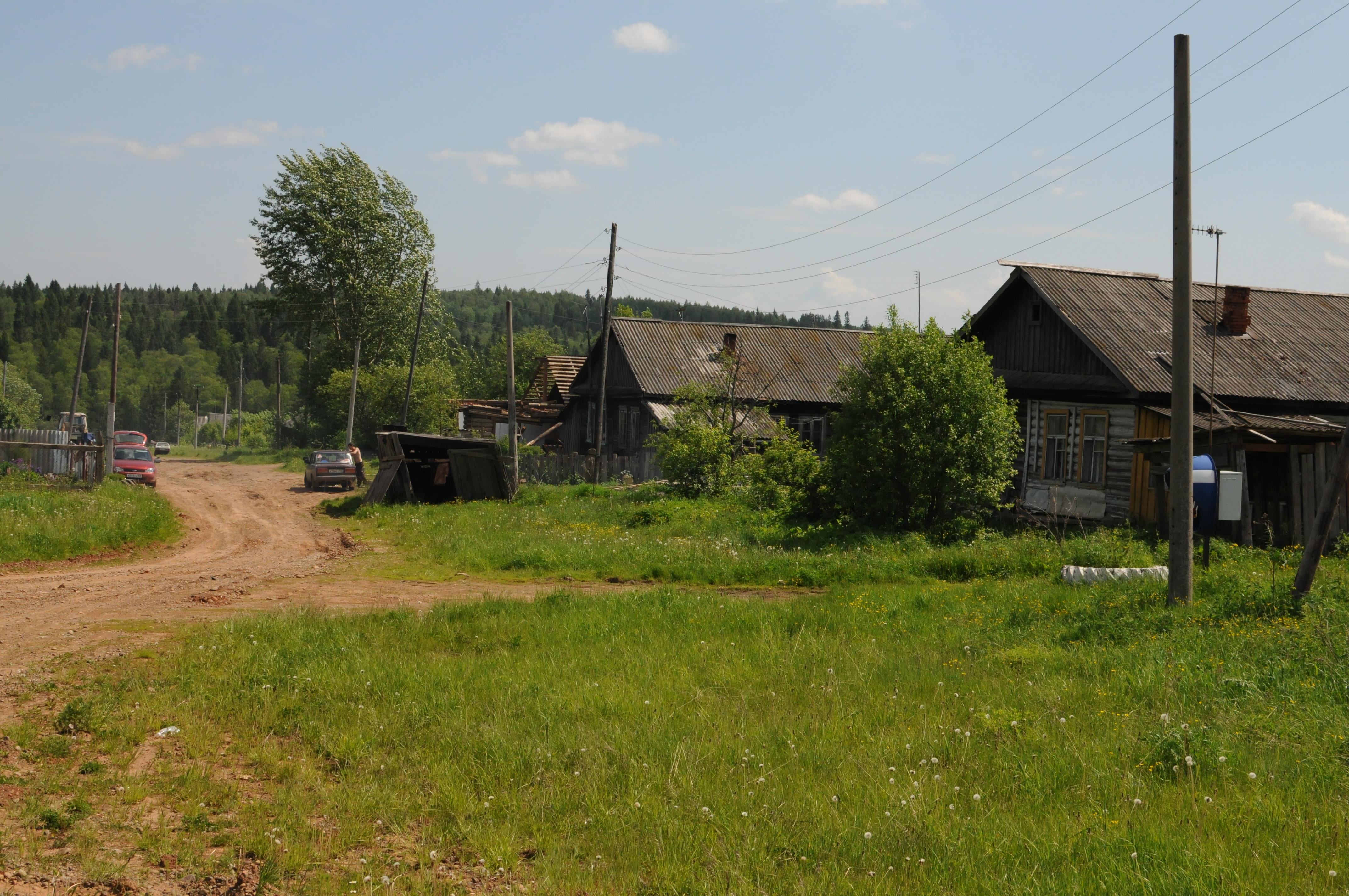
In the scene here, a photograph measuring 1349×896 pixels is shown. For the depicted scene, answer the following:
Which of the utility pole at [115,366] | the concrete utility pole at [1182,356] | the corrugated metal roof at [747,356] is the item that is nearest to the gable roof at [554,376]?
the corrugated metal roof at [747,356]

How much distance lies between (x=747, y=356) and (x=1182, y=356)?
28680 millimetres

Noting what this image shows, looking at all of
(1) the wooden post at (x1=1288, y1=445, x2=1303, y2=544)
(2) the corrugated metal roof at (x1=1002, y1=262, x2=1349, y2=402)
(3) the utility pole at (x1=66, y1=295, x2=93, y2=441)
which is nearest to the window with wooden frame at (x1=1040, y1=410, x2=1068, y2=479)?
(2) the corrugated metal roof at (x1=1002, y1=262, x2=1349, y2=402)

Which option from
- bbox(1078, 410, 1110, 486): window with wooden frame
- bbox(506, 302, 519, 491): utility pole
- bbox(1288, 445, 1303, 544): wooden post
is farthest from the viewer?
bbox(506, 302, 519, 491): utility pole

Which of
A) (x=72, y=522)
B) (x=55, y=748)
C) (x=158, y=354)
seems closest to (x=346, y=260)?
(x=72, y=522)

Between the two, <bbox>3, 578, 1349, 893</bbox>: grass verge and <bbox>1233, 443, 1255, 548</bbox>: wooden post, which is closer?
<bbox>3, 578, 1349, 893</bbox>: grass verge

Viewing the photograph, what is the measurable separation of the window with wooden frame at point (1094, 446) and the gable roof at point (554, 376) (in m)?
25.8

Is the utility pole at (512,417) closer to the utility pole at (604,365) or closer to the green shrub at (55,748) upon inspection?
the utility pole at (604,365)

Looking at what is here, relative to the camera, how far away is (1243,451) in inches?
695

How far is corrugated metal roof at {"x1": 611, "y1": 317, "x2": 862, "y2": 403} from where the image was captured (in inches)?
1473

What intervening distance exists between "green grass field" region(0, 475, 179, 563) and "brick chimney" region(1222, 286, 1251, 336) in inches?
963

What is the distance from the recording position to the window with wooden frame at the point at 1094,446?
21.6 m

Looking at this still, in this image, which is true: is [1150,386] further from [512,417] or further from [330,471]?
[330,471]

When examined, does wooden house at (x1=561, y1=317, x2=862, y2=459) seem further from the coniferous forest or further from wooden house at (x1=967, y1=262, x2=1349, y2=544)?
the coniferous forest

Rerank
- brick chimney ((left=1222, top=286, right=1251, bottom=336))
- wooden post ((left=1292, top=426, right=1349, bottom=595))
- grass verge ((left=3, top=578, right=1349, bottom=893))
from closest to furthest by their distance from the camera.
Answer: grass verge ((left=3, top=578, right=1349, bottom=893)), wooden post ((left=1292, top=426, right=1349, bottom=595)), brick chimney ((left=1222, top=286, right=1251, bottom=336))
